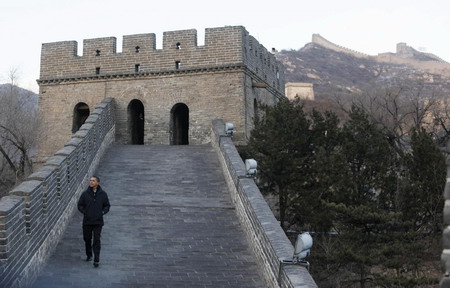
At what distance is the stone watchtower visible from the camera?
20.3 m

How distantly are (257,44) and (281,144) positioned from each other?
23.4ft

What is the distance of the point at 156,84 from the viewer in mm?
21094

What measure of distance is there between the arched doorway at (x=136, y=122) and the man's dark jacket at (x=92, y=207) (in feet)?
40.2

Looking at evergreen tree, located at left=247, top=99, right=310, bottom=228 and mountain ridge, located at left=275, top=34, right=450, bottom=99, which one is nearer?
evergreen tree, located at left=247, top=99, right=310, bottom=228

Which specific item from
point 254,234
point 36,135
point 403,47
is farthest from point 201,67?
point 403,47

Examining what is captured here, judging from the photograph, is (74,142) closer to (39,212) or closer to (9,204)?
(39,212)

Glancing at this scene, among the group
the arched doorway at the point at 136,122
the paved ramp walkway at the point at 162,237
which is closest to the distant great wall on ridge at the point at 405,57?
the arched doorway at the point at 136,122

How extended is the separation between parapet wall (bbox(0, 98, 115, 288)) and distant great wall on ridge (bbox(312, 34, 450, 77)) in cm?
10525

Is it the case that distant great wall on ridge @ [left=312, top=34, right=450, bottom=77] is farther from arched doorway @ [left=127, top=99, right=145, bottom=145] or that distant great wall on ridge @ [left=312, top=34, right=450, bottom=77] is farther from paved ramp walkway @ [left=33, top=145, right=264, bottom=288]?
paved ramp walkway @ [left=33, top=145, right=264, bottom=288]

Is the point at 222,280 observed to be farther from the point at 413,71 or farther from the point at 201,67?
the point at 413,71

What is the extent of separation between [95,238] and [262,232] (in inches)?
103

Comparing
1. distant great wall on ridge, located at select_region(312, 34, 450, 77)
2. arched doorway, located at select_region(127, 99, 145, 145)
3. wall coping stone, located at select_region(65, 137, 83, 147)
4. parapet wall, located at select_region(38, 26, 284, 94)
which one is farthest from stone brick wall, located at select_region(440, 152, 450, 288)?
distant great wall on ridge, located at select_region(312, 34, 450, 77)

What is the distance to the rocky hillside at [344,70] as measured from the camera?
340 ft

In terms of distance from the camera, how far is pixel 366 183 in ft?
52.7
